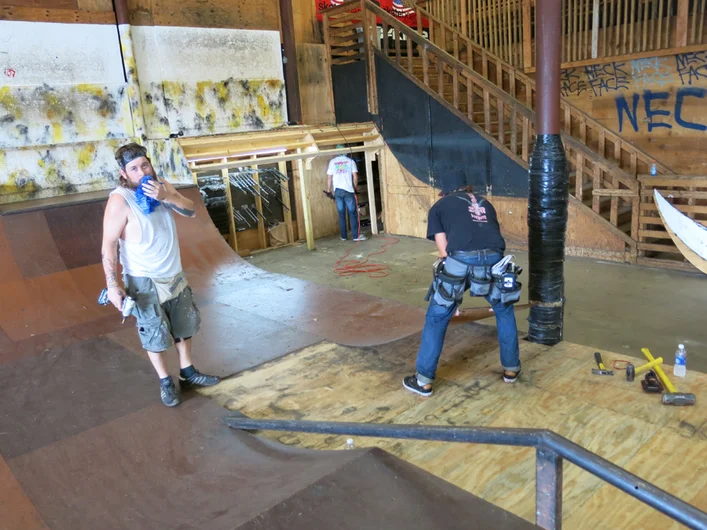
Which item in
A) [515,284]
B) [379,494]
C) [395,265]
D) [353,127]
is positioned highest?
[353,127]

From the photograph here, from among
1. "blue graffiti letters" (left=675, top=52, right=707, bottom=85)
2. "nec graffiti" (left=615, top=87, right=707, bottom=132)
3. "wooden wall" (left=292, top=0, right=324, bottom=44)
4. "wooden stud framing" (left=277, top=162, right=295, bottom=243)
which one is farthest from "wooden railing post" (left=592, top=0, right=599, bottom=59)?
"wooden stud framing" (left=277, top=162, right=295, bottom=243)

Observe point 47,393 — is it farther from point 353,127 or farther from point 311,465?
point 353,127

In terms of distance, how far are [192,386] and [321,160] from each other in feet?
24.7

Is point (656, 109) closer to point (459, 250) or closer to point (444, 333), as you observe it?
point (459, 250)

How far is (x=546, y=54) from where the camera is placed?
13.1ft

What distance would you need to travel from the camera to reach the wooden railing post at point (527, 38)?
9.48 metres

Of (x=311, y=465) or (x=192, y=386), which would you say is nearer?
(x=311, y=465)

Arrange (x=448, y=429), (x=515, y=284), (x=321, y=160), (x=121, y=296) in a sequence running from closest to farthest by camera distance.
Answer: (x=448, y=429), (x=121, y=296), (x=515, y=284), (x=321, y=160)

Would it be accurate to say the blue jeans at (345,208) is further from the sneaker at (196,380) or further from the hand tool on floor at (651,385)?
the hand tool on floor at (651,385)

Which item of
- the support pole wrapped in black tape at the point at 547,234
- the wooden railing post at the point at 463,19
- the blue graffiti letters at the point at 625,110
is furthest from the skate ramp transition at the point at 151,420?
the wooden railing post at the point at 463,19

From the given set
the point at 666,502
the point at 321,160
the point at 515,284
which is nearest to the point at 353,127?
the point at 321,160

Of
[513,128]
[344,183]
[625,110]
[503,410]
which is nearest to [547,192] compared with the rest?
[503,410]

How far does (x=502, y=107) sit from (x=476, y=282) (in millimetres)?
5631

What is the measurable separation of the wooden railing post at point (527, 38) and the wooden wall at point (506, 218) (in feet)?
9.12
